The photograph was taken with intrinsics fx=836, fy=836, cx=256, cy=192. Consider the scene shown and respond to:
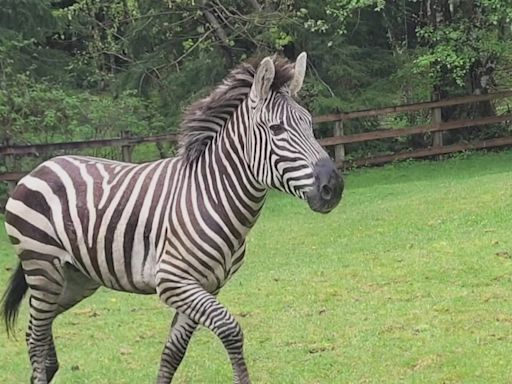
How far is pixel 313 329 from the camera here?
687 cm

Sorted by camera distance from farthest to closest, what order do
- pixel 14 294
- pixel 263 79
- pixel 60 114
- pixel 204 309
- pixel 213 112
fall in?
pixel 60 114 < pixel 14 294 < pixel 213 112 < pixel 263 79 < pixel 204 309

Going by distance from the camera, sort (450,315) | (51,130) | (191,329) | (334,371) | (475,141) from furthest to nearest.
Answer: (475,141)
(51,130)
(450,315)
(334,371)
(191,329)

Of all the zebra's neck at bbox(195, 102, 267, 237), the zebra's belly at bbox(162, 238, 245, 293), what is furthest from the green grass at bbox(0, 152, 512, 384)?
the zebra's neck at bbox(195, 102, 267, 237)

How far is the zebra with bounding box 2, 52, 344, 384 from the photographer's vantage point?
445cm

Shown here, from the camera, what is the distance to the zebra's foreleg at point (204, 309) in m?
4.39

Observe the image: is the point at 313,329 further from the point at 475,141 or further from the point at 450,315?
the point at 475,141

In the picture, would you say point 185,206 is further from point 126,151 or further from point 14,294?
point 126,151

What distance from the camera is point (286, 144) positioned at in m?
4.44

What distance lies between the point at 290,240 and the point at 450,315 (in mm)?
4497

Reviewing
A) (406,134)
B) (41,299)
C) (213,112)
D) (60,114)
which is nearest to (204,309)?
(213,112)

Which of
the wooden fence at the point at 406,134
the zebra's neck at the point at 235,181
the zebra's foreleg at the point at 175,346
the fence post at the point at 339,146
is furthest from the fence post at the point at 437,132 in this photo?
the zebra's foreleg at the point at 175,346

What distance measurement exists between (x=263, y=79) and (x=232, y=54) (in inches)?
567

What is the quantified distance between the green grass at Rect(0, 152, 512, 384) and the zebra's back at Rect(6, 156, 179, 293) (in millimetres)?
1350

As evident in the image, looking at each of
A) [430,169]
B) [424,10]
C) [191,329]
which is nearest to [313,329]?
[191,329]
